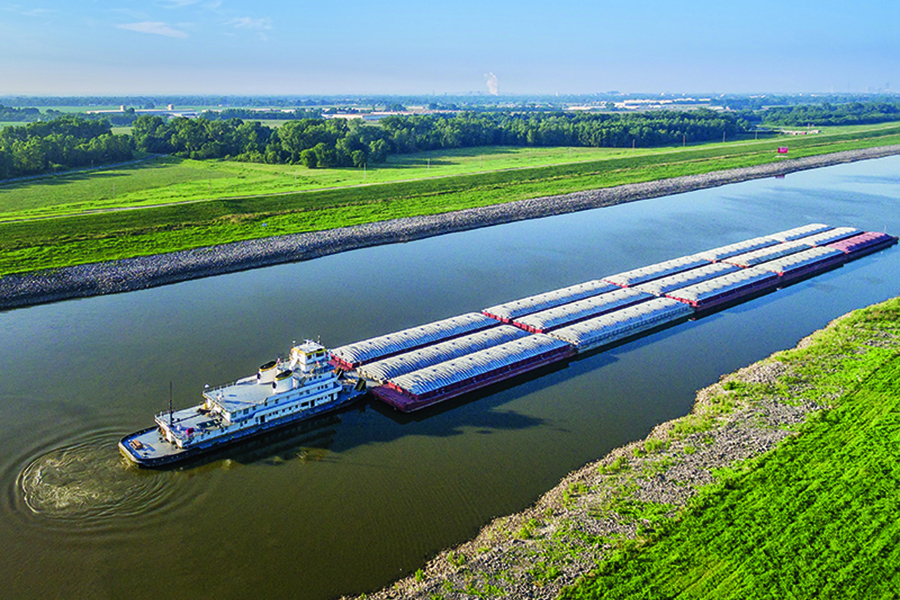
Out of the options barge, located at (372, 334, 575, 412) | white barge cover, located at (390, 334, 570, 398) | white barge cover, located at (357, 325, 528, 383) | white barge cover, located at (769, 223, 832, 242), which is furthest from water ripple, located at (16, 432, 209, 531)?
white barge cover, located at (769, 223, 832, 242)

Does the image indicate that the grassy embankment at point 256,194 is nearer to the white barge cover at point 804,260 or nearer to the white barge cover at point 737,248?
the white barge cover at point 737,248

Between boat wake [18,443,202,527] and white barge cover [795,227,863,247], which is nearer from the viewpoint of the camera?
boat wake [18,443,202,527]

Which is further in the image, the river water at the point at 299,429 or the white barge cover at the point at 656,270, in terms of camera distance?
the white barge cover at the point at 656,270

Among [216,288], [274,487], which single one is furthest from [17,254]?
[274,487]

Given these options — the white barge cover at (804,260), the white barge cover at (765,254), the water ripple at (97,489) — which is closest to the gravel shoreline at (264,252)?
the water ripple at (97,489)

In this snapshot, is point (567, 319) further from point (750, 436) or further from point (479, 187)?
point (479, 187)

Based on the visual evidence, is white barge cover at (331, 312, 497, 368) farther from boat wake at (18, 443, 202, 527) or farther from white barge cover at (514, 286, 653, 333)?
boat wake at (18, 443, 202, 527)

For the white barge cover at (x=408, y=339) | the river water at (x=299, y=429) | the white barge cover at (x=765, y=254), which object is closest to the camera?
the river water at (x=299, y=429)
